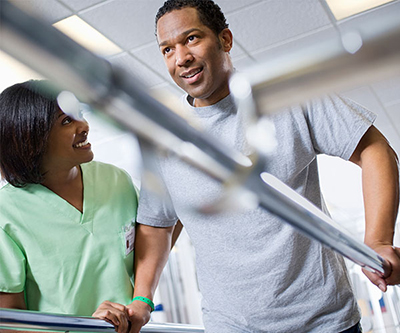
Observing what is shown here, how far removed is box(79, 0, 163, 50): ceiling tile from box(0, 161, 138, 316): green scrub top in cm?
190

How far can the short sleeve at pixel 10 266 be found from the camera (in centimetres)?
85

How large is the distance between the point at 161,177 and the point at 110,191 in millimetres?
756

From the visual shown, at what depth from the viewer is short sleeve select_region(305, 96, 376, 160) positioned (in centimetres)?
75

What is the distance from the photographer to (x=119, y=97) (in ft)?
0.50

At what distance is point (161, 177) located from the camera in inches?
10.0

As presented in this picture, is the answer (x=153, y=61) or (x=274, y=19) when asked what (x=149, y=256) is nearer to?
(x=153, y=61)

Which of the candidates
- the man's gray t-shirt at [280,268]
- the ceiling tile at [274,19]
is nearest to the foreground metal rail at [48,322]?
the man's gray t-shirt at [280,268]

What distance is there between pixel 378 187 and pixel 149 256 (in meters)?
0.48

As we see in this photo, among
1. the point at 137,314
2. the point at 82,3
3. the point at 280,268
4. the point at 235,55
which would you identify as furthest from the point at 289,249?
the point at 235,55

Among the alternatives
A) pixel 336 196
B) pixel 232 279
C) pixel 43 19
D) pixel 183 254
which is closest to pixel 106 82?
pixel 43 19

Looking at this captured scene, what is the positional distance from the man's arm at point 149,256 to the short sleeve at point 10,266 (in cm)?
21

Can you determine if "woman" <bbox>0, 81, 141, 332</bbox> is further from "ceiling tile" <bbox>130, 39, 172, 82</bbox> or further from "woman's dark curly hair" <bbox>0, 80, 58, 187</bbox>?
"ceiling tile" <bbox>130, 39, 172, 82</bbox>

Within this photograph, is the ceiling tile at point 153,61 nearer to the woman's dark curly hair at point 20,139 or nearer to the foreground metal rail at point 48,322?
the woman's dark curly hair at point 20,139

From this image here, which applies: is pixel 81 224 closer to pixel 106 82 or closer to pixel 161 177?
pixel 161 177
